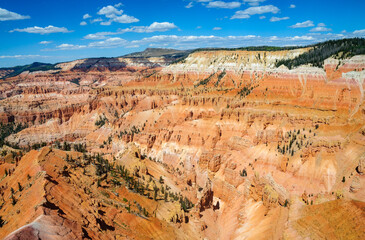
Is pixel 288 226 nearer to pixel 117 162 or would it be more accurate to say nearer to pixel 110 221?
pixel 110 221

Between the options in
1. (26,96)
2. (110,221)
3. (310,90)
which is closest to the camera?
(110,221)

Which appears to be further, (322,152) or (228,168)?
(228,168)

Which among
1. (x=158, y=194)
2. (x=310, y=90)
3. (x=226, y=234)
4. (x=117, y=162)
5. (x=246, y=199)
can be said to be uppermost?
(x=310, y=90)

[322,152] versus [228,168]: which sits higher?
[322,152]

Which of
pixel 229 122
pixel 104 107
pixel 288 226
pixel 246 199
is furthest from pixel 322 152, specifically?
pixel 104 107

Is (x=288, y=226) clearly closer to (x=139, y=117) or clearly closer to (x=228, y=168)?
(x=228, y=168)

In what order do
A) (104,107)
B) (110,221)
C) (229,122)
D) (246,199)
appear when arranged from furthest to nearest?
1. (104,107)
2. (229,122)
3. (246,199)
4. (110,221)
